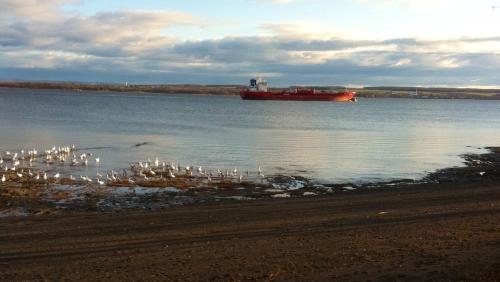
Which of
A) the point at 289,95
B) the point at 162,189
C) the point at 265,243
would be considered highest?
the point at 289,95

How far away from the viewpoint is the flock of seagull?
1994 cm

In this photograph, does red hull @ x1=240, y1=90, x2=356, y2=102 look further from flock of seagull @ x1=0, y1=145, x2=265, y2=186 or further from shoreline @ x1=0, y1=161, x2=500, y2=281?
shoreline @ x1=0, y1=161, x2=500, y2=281

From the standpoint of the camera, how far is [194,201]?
16828mm

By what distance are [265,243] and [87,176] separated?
1272 centimetres

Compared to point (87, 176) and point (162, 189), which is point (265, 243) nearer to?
point (162, 189)

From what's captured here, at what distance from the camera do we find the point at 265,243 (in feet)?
33.9

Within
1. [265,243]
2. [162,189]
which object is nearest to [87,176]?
[162,189]

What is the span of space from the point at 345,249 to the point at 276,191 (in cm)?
950

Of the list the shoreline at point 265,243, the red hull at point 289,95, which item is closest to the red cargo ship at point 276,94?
the red hull at point 289,95

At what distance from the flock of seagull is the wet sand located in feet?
18.4

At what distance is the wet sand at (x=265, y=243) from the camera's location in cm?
809

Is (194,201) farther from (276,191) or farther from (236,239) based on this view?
(236,239)

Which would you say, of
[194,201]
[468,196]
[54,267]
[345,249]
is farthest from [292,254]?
[468,196]

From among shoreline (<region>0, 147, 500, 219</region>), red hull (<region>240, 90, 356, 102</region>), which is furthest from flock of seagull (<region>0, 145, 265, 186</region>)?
red hull (<region>240, 90, 356, 102</region>)
